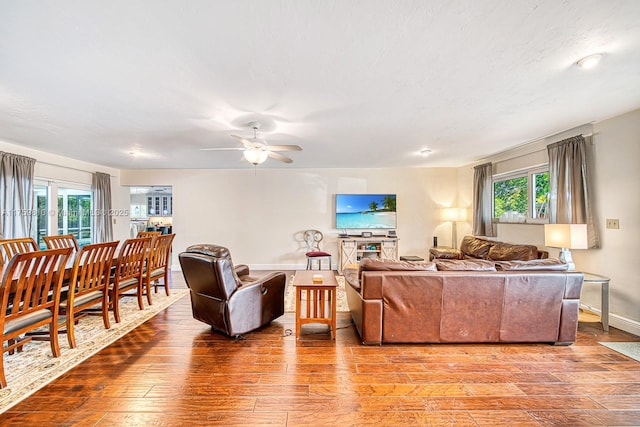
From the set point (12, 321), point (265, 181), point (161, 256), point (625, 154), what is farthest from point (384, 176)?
point (12, 321)

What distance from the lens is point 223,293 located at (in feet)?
8.84

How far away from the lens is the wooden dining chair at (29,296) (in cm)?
193

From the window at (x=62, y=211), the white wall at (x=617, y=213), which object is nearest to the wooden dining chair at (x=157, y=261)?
the window at (x=62, y=211)

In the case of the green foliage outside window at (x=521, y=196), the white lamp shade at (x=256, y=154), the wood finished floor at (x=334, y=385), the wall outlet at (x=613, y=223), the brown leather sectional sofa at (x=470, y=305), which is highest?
the white lamp shade at (x=256, y=154)

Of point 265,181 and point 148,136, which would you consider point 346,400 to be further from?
point 265,181

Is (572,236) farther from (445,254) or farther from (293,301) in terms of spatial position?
(293,301)

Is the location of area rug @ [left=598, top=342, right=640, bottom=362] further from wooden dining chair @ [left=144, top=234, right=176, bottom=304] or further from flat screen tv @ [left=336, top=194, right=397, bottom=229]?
wooden dining chair @ [left=144, top=234, right=176, bottom=304]

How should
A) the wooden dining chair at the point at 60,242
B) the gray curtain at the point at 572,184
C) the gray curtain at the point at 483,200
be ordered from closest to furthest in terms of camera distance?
the gray curtain at the point at 572,184 → the wooden dining chair at the point at 60,242 → the gray curtain at the point at 483,200

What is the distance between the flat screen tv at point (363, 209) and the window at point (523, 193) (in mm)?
2053

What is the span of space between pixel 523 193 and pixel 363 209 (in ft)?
9.84

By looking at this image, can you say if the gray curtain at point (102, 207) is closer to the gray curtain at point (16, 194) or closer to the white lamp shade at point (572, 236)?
the gray curtain at point (16, 194)

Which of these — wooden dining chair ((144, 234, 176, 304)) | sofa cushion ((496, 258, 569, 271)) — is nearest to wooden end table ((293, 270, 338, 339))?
sofa cushion ((496, 258, 569, 271))

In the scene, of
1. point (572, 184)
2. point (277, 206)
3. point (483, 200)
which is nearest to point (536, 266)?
point (572, 184)

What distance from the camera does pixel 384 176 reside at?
638 cm
